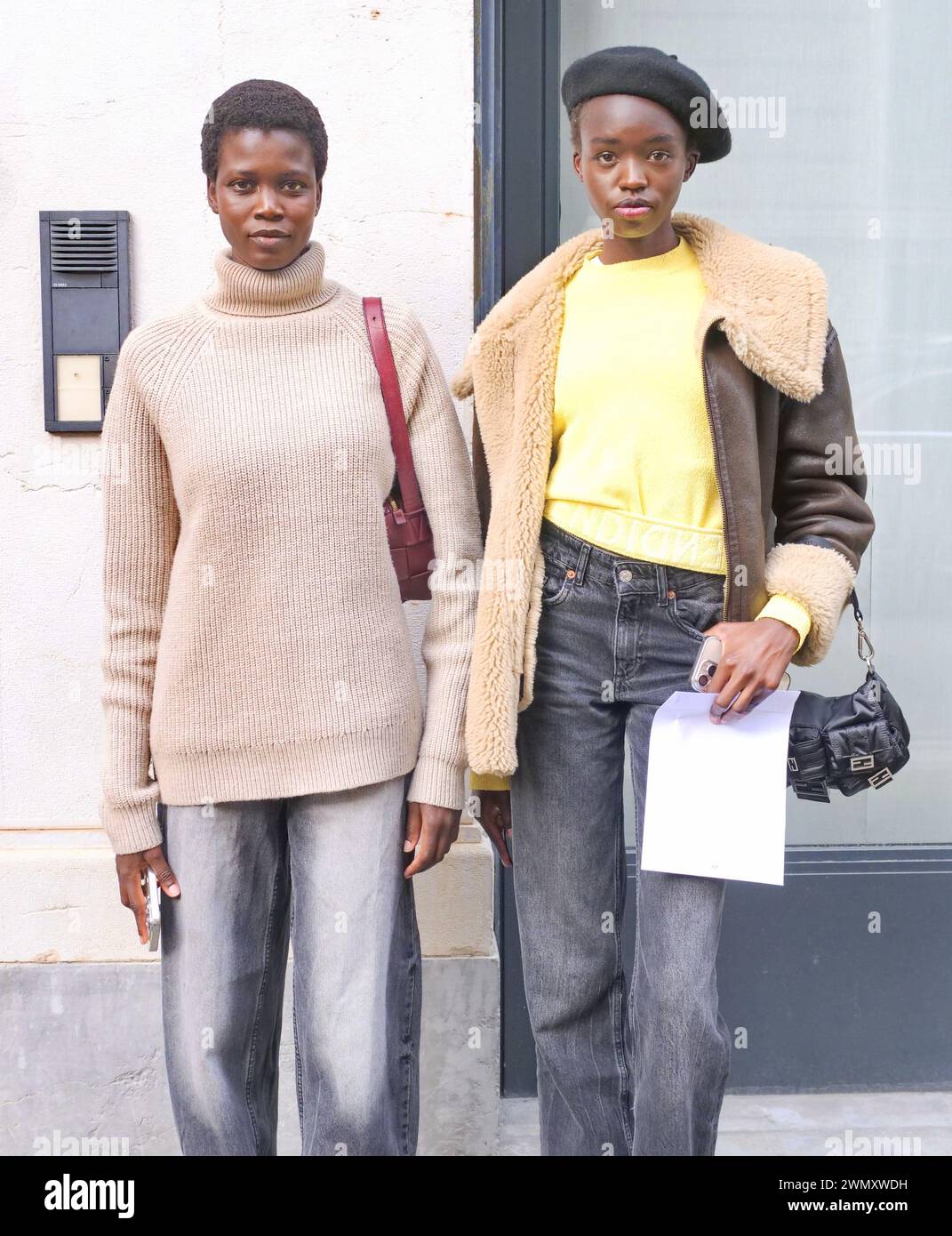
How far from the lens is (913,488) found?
130 inches

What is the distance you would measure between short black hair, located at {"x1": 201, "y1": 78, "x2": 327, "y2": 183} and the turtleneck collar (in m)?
0.15

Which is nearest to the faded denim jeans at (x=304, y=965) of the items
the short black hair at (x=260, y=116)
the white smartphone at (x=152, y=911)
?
the white smartphone at (x=152, y=911)

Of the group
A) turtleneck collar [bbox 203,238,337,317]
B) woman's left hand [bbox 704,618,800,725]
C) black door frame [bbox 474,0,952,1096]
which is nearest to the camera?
woman's left hand [bbox 704,618,800,725]

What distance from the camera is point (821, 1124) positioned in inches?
122

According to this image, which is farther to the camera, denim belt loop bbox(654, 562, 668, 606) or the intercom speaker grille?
the intercom speaker grille

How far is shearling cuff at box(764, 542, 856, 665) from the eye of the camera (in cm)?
200

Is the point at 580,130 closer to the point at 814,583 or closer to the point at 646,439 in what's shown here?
the point at 646,439

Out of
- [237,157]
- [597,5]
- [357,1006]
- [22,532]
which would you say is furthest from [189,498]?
[597,5]

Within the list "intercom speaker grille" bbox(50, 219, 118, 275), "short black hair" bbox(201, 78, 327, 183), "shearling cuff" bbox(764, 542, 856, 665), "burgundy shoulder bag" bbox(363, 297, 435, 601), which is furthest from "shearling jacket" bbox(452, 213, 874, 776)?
"intercom speaker grille" bbox(50, 219, 118, 275)

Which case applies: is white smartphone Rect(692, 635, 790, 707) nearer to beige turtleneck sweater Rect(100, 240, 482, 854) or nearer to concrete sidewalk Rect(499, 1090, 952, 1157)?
beige turtleneck sweater Rect(100, 240, 482, 854)

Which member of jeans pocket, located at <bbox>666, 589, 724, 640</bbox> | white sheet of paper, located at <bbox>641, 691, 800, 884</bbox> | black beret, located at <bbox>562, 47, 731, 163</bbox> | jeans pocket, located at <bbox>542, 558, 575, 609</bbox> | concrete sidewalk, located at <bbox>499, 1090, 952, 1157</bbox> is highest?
black beret, located at <bbox>562, 47, 731, 163</bbox>

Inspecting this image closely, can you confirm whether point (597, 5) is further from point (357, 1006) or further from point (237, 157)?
point (357, 1006)
